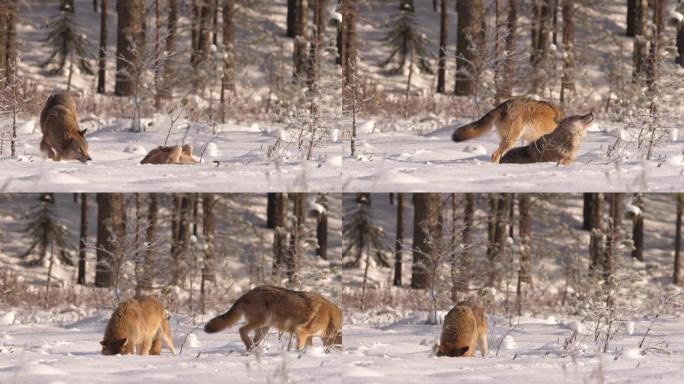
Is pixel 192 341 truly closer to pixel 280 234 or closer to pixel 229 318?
pixel 229 318

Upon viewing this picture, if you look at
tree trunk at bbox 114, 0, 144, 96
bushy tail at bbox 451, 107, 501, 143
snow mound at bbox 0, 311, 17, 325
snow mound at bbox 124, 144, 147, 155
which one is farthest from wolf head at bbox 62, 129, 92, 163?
bushy tail at bbox 451, 107, 501, 143

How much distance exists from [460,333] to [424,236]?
2.31 m

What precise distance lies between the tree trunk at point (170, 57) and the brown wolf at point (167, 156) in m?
2.56

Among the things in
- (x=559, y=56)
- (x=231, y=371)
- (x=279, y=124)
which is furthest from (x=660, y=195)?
(x=231, y=371)

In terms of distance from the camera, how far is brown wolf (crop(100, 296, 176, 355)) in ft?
41.6

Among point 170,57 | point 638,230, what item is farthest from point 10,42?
point 638,230

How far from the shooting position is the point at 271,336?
14.0 m

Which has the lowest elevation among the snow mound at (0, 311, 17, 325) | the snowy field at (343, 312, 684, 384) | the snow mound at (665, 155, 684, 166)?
the snow mound at (0, 311, 17, 325)

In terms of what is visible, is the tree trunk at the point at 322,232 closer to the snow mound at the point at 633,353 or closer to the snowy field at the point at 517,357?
the snowy field at the point at 517,357

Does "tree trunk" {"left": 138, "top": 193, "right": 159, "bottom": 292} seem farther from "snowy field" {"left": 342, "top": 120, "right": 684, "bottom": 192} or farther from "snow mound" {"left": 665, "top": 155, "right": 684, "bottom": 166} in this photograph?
"snow mound" {"left": 665, "top": 155, "right": 684, "bottom": 166}

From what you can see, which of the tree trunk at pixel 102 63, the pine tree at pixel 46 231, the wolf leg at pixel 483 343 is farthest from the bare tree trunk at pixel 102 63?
the wolf leg at pixel 483 343

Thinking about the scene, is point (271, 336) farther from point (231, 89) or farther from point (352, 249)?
point (231, 89)

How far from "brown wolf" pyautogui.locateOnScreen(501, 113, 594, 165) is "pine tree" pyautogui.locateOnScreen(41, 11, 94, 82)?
6.73 metres

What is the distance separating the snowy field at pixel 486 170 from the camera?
532 inches
